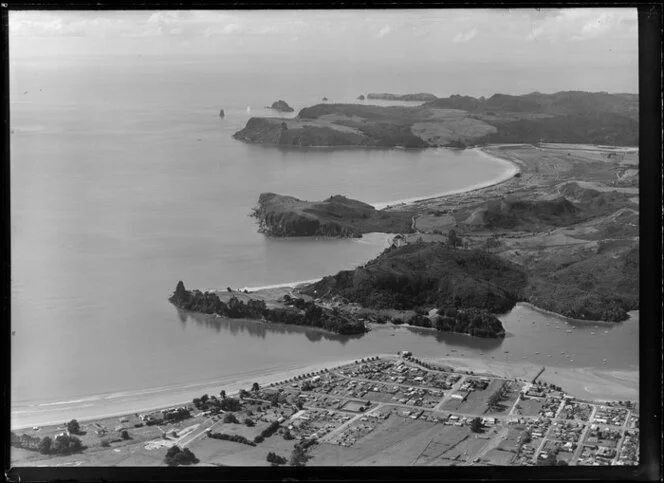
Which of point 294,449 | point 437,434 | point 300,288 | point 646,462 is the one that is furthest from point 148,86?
point 646,462

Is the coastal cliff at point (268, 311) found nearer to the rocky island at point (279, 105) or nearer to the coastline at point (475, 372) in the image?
the coastline at point (475, 372)

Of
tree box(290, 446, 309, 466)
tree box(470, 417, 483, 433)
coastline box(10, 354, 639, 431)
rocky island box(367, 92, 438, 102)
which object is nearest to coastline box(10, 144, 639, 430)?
coastline box(10, 354, 639, 431)

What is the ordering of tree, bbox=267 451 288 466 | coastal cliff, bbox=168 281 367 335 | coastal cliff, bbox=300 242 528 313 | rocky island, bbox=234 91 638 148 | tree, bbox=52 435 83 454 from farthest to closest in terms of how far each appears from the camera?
1. rocky island, bbox=234 91 638 148
2. coastal cliff, bbox=300 242 528 313
3. coastal cliff, bbox=168 281 367 335
4. tree, bbox=52 435 83 454
5. tree, bbox=267 451 288 466

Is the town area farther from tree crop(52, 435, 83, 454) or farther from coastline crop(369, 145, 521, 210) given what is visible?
coastline crop(369, 145, 521, 210)

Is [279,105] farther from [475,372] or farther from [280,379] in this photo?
[475,372]

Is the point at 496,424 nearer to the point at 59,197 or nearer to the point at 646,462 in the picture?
the point at 646,462
